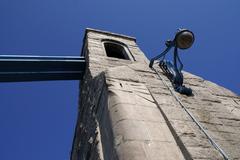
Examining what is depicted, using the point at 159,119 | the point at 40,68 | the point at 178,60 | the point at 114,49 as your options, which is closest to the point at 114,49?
the point at 114,49

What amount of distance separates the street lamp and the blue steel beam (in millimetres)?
2601

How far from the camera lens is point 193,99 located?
399 centimetres

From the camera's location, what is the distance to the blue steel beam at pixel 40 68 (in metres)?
6.73

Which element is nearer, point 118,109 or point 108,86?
point 118,109

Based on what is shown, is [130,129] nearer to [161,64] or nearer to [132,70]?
[132,70]

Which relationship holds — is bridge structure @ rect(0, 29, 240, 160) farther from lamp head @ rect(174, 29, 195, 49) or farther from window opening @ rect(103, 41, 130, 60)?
window opening @ rect(103, 41, 130, 60)

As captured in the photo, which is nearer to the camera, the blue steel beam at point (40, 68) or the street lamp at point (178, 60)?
the street lamp at point (178, 60)

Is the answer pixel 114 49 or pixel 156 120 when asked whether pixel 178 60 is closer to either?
→ pixel 156 120

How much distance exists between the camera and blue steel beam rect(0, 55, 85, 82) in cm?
673

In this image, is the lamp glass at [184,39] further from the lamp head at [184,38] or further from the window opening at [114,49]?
the window opening at [114,49]

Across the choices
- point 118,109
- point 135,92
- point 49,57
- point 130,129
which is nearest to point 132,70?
point 135,92

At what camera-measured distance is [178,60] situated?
15.1 feet

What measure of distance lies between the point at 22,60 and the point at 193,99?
4.18m

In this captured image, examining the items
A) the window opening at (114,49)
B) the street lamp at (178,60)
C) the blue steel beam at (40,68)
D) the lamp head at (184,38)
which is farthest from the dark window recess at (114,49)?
the lamp head at (184,38)
